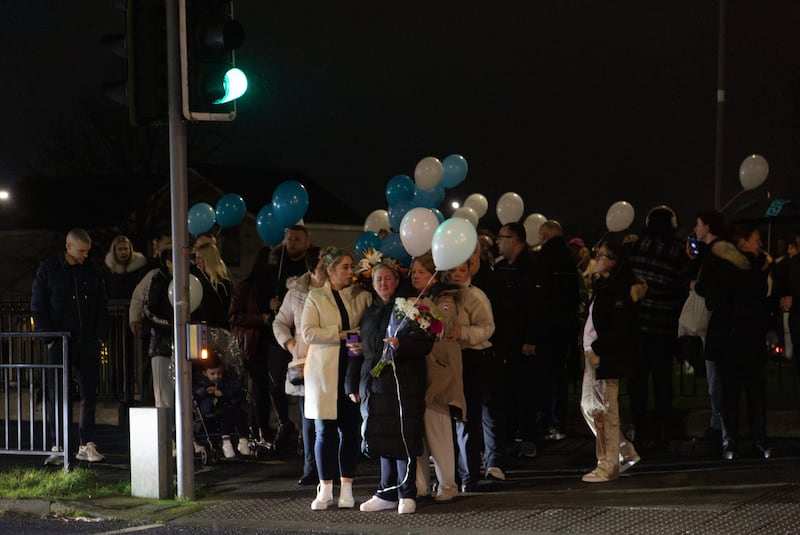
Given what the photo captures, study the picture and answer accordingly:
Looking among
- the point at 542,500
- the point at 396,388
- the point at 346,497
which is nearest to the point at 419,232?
the point at 396,388

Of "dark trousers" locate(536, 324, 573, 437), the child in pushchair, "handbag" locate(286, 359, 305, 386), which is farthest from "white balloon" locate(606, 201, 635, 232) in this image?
"handbag" locate(286, 359, 305, 386)

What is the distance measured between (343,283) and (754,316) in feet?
12.6

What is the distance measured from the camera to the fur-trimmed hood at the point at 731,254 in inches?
385

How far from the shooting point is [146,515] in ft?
27.1

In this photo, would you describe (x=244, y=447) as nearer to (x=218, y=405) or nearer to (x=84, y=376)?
(x=218, y=405)

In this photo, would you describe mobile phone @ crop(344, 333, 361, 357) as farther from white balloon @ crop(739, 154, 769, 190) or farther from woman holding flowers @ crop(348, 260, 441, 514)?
white balloon @ crop(739, 154, 769, 190)

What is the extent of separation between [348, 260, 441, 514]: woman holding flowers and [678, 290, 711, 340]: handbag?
3.34 metres

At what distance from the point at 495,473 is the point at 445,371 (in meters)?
1.41

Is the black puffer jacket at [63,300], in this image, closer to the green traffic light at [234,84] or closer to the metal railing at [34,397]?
the metal railing at [34,397]

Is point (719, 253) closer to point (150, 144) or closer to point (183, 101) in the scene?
point (183, 101)

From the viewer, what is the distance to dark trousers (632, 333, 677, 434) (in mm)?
10516

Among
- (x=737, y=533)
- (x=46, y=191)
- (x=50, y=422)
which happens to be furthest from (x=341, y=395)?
(x=46, y=191)

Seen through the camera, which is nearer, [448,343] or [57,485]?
[448,343]

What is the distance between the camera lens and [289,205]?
1265 centimetres
